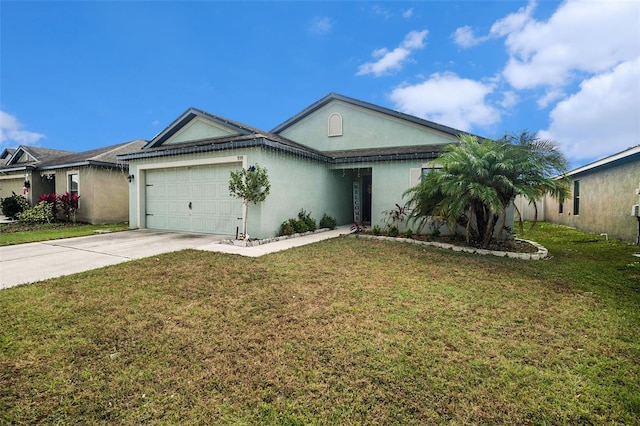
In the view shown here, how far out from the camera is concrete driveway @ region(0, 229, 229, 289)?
5.99 metres

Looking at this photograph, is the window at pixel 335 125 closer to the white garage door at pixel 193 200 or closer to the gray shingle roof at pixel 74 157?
the white garage door at pixel 193 200

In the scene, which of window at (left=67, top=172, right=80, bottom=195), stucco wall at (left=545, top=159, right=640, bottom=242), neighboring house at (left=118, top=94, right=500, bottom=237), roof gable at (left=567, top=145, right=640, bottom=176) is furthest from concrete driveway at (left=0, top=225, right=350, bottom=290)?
roof gable at (left=567, top=145, right=640, bottom=176)

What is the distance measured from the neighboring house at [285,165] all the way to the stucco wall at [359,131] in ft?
0.15

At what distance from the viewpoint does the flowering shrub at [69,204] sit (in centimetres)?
1520

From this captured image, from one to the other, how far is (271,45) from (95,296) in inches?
628

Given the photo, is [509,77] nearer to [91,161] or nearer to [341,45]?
[341,45]

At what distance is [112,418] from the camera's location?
237 cm

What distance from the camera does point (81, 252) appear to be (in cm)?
782

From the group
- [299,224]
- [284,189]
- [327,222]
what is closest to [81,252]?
[284,189]

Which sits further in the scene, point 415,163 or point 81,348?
point 415,163

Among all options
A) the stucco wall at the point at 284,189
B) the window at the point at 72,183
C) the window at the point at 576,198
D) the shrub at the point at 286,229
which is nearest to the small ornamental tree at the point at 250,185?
the stucco wall at the point at 284,189

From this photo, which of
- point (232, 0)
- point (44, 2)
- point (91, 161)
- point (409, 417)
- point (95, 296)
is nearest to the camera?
point (409, 417)

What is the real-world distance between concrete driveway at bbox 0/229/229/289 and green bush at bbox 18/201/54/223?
285 inches

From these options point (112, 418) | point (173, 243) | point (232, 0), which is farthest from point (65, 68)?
point (112, 418)
